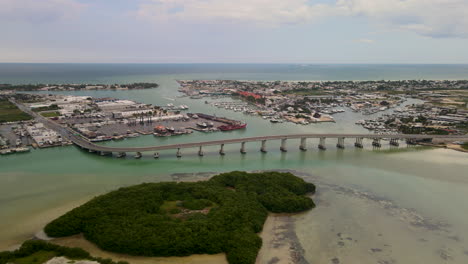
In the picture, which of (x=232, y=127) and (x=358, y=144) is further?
(x=232, y=127)

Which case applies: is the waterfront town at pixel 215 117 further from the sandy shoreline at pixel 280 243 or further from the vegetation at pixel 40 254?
the sandy shoreline at pixel 280 243

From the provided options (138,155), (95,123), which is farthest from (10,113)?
(138,155)

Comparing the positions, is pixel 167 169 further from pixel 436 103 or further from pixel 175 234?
pixel 436 103

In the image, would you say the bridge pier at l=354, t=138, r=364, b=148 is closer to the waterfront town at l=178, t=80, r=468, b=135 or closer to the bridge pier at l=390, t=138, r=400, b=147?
the bridge pier at l=390, t=138, r=400, b=147

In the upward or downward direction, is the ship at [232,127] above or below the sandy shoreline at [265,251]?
above

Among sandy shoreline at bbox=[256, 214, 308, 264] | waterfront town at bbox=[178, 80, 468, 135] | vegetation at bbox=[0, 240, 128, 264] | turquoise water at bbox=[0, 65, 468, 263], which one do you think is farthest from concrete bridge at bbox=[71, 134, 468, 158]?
vegetation at bbox=[0, 240, 128, 264]

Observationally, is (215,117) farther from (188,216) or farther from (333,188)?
(188,216)

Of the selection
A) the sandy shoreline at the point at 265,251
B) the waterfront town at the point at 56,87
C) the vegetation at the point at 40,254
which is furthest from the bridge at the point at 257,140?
the waterfront town at the point at 56,87

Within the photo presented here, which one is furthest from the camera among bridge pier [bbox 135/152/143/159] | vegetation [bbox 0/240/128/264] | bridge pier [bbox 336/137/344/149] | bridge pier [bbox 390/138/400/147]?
bridge pier [bbox 390/138/400/147]
